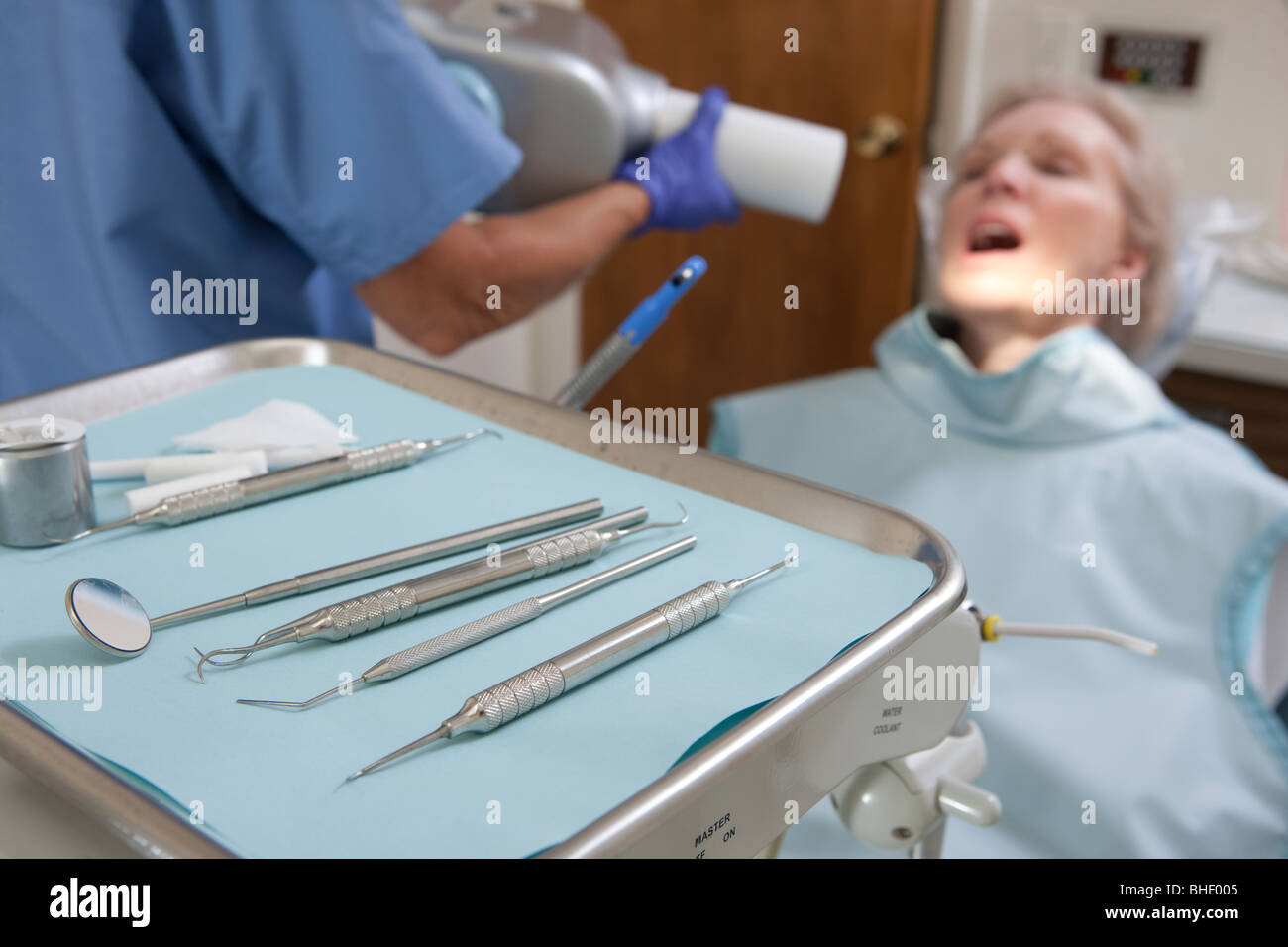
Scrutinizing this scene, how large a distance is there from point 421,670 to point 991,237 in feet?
4.19

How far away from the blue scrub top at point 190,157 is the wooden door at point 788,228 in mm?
1333

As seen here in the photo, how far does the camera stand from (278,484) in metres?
0.62

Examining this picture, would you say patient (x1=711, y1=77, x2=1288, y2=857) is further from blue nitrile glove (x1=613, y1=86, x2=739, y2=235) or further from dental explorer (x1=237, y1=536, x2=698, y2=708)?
dental explorer (x1=237, y1=536, x2=698, y2=708)

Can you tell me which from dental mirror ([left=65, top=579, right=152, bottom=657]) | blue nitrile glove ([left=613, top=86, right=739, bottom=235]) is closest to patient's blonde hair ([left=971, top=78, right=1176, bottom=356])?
blue nitrile glove ([left=613, top=86, right=739, bottom=235])

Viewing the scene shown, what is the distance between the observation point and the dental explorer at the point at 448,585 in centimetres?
48

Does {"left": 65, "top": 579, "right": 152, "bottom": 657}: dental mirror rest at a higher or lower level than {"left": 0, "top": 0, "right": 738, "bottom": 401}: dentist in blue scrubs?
lower

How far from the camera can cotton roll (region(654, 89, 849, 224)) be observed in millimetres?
1287

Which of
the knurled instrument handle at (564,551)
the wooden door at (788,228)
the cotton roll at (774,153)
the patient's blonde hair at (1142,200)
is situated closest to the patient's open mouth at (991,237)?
the patient's blonde hair at (1142,200)

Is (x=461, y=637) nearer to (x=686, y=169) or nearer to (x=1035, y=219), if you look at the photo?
(x=686, y=169)

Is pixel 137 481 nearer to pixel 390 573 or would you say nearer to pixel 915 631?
pixel 390 573

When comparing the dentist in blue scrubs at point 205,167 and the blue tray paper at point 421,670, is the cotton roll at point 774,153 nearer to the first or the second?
the dentist in blue scrubs at point 205,167

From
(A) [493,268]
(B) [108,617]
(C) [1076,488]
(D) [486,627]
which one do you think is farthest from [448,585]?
(C) [1076,488]

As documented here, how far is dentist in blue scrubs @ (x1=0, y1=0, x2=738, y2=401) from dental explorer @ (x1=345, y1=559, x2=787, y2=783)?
597 mm

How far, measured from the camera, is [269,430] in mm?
682
